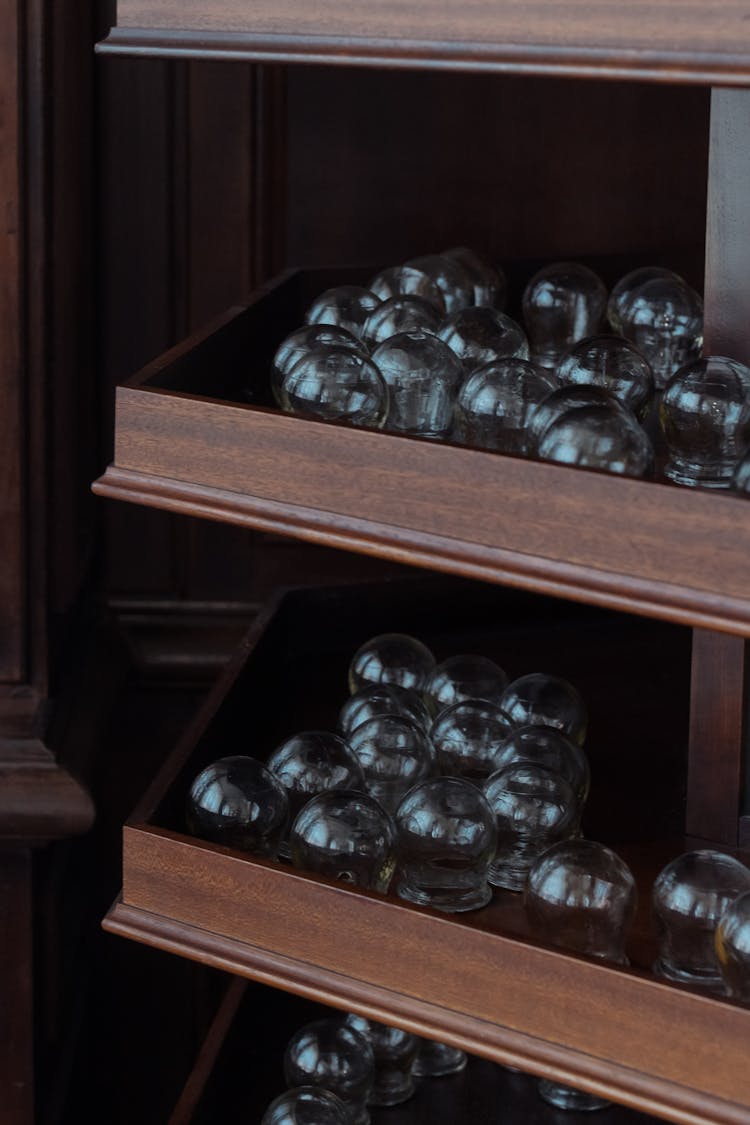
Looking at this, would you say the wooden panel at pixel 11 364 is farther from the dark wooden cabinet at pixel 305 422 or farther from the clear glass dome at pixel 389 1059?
the clear glass dome at pixel 389 1059

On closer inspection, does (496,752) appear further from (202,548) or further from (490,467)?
(202,548)

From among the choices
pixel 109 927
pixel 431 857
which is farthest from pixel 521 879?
pixel 109 927

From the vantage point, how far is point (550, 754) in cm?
107

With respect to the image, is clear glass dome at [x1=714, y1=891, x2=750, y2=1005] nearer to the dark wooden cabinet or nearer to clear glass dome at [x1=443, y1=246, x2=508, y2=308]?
the dark wooden cabinet

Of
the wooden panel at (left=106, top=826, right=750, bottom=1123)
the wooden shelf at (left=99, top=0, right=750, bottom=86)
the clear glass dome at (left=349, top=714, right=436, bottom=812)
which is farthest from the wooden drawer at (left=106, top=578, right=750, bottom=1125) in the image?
the wooden shelf at (left=99, top=0, right=750, bottom=86)

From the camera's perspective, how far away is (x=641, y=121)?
170cm

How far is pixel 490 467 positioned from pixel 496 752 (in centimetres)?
35

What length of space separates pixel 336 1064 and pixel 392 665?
12.7 inches

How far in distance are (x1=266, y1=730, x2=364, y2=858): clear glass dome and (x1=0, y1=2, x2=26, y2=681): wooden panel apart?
0.37 meters

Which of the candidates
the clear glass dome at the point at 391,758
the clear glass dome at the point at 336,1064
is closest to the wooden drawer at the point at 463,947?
the clear glass dome at the point at 391,758

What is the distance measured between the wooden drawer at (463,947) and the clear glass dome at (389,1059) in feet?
0.69

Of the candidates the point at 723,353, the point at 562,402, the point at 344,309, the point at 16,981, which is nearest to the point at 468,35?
the point at 562,402

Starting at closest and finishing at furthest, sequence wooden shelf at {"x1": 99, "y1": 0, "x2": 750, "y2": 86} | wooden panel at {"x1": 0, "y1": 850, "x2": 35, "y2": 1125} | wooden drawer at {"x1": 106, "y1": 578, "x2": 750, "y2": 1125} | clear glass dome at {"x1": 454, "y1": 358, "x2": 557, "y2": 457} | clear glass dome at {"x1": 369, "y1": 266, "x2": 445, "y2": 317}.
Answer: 1. wooden shelf at {"x1": 99, "y1": 0, "x2": 750, "y2": 86}
2. wooden drawer at {"x1": 106, "y1": 578, "x2": 750, "y2": 1125}
3. clear glass dome at {"x1": 454, "y1": 358, "x2": 557, "y2": 457}
4. clear glass dome at {"x1": 369, "y1": 266, "x2": 445, "y2": 317}
5. wooden panel at {"x1": 0, "y1": 850, "x2": 35, "y2": 1125}

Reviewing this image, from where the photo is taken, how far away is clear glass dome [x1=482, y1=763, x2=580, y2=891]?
1010 mm
